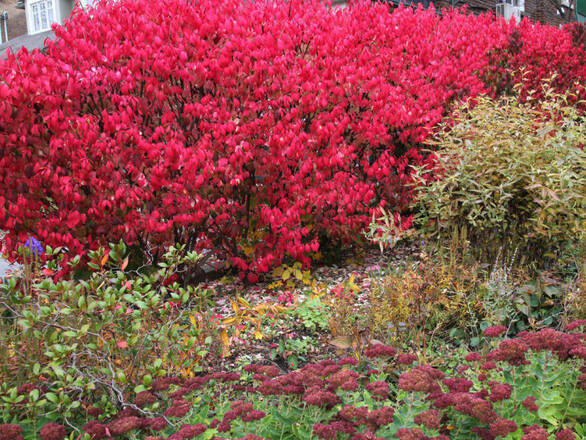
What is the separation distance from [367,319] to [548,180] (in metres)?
1.86

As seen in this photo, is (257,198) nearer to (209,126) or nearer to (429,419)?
(209,126)

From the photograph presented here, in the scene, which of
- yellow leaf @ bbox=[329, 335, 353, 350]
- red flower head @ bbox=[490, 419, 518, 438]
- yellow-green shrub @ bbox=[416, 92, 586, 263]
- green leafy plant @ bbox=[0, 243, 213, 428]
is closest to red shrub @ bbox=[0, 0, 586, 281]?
yellow-green shrub @ bbox=[416, 92, 586, 263]

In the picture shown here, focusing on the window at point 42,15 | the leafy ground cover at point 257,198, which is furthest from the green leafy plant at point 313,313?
the window at point 42,15

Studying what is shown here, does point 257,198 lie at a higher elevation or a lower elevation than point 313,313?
higher

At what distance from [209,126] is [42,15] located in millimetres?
22380

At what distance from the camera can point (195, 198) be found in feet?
13.8

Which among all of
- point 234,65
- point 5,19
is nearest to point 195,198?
point 234,65

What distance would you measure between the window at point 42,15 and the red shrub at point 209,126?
20.7 metres

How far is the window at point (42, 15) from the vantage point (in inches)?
859

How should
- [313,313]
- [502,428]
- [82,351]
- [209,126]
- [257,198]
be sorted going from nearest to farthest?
[502,428] → [82,351] → [313,313] → [209,126] → [257,198]

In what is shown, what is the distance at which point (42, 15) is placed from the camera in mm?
22547

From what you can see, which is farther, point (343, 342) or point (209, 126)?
point (209, 126)

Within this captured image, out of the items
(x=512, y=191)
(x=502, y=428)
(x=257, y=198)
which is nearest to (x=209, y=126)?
(x=257, y=198)

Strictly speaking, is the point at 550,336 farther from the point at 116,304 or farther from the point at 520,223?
the point at 520,223
